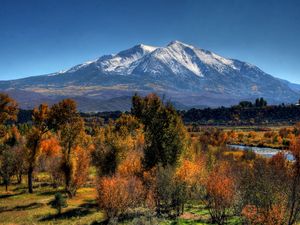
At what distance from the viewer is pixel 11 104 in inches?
2621

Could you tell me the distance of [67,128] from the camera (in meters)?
79.4

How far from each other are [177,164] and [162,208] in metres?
8.55

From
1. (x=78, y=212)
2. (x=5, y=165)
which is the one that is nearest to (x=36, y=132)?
(x=5, y=165)

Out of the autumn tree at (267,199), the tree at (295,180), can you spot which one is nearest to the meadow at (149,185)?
the tree at (295,180)

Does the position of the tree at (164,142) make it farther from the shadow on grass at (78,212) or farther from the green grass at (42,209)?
the green grass at (42,209)

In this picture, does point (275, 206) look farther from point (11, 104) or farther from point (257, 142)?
point (257, 142)

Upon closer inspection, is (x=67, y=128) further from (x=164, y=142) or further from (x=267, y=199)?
(x=267, y=199)

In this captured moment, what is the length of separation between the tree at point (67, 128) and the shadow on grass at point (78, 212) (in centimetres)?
756

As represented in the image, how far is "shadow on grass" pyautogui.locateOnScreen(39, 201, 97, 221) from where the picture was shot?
55.2 metres

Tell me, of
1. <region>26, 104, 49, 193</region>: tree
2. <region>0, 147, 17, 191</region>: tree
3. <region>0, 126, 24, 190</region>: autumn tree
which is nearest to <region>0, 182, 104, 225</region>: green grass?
<region>0, 147, 17, 191</region>: tree

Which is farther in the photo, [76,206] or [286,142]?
[286,142]

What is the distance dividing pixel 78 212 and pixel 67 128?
82.5 feet

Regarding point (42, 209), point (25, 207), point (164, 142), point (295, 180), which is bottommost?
point (25, 207)

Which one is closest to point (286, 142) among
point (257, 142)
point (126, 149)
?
point (257, 142)
